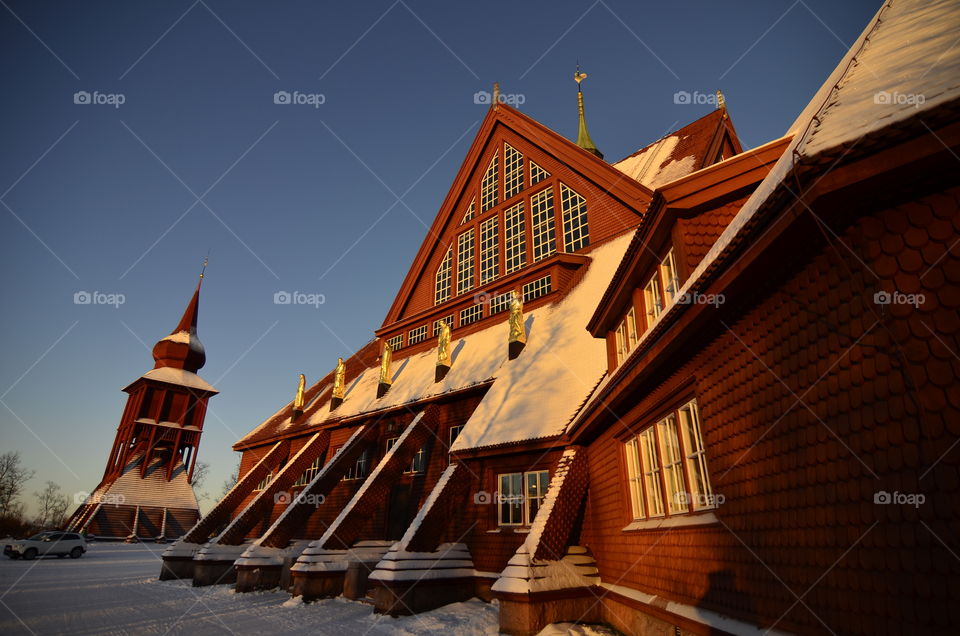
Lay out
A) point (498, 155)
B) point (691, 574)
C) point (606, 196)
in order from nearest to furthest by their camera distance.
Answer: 1. point (691, 574)
2. point (606, 196)
3. point (498, 155)

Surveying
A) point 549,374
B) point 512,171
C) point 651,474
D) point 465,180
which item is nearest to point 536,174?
point 512,171

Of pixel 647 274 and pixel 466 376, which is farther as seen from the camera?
pixel 466 376

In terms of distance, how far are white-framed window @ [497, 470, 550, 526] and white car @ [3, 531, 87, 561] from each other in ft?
97.6

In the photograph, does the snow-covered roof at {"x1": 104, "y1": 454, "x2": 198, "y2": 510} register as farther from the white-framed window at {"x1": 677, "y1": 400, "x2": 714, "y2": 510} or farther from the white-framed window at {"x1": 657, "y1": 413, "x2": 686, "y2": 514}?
the white-framed window at {"x1": 677, "y1": 400, "x2": 714, "y2": 510}

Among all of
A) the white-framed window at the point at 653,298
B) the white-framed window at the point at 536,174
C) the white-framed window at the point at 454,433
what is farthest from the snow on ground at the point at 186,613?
the white-framed window at the point at 536,174

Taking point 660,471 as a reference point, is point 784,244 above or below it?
above

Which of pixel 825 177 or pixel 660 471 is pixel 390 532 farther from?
pixel 825 177

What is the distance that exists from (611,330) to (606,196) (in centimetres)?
975

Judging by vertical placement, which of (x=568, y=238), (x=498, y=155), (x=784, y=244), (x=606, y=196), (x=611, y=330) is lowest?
(x=784, y=244)

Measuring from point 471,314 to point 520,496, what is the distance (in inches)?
405

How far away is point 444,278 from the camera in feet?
81.0

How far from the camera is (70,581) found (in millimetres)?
17453

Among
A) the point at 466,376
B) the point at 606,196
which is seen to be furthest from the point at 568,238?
the point at 466,376

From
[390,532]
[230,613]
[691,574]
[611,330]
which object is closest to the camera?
[691,574]
